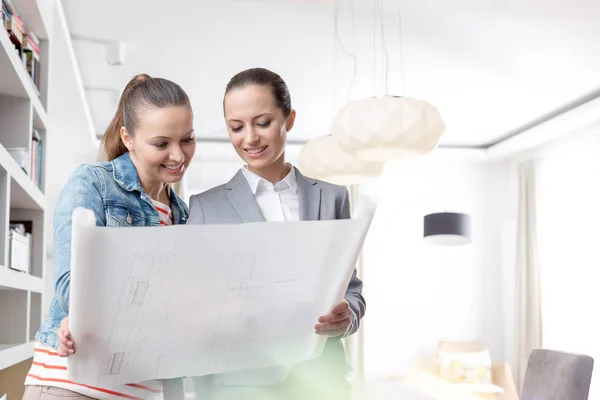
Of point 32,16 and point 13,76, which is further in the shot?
point 32,16

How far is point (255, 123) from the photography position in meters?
1.43

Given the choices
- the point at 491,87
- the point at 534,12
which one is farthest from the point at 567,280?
the point at 534,12

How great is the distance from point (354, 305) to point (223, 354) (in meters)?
0.33

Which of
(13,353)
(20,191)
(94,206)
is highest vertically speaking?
(20,191)

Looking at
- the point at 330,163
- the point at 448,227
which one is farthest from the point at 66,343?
the point at 448,227

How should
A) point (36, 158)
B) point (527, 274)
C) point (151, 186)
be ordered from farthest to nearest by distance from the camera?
point (527, 274) → point (36, 158) → point (151, 186)

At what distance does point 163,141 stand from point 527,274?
19.4 ft

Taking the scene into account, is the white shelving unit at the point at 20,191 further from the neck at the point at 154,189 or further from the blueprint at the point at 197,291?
the blueprint at the point at 197,291

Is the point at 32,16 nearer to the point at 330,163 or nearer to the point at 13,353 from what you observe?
the point at 13,353

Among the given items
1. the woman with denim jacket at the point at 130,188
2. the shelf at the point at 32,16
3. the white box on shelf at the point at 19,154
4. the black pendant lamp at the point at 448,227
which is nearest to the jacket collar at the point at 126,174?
the woman with denim jacket at the point at 130,188

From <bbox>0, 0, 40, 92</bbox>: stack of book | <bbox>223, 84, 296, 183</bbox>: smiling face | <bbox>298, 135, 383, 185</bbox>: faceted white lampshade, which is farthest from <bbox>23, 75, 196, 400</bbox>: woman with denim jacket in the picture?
<bbox>298, 135, 383, 185</bbox>: faceted white lampshade

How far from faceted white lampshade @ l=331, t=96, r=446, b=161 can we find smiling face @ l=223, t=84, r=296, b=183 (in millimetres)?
1424

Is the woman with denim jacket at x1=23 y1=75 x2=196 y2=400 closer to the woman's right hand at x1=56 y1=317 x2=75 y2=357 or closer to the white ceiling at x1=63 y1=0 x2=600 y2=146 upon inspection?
the woman's right hand at x1=56 y1=317 x2=75 y2=357

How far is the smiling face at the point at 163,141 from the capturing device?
1.30m
